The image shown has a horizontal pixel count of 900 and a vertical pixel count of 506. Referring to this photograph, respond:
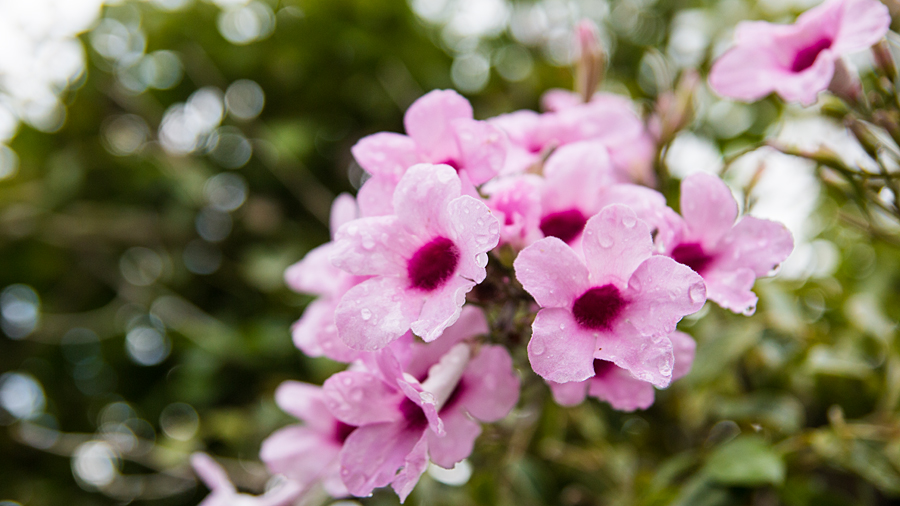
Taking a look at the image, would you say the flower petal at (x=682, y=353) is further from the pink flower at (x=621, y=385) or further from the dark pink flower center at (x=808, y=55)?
the dark pink flower center at (x=808, y=55)

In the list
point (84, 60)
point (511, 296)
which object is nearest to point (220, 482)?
point (511, 296)

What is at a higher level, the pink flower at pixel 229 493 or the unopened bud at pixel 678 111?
the unopened bud at pixel 678 111

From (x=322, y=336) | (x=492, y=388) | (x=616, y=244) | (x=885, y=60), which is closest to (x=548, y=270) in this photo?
(x=616, y=244)

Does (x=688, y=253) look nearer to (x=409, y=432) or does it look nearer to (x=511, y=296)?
(x=511, y=296)

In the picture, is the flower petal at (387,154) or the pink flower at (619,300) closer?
the pink flower at (619,300)

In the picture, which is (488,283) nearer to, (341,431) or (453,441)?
(453,441)

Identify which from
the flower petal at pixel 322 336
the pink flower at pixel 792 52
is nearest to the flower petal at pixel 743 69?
the pink flower at pixel 792 52

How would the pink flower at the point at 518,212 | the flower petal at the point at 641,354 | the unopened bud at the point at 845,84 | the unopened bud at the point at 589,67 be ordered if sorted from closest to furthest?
the flower petal at the point at 641,354
the pink flower at the point at 518,212
the unopened bud at the point at 845,84
the unopened bud at the point at 589,67
